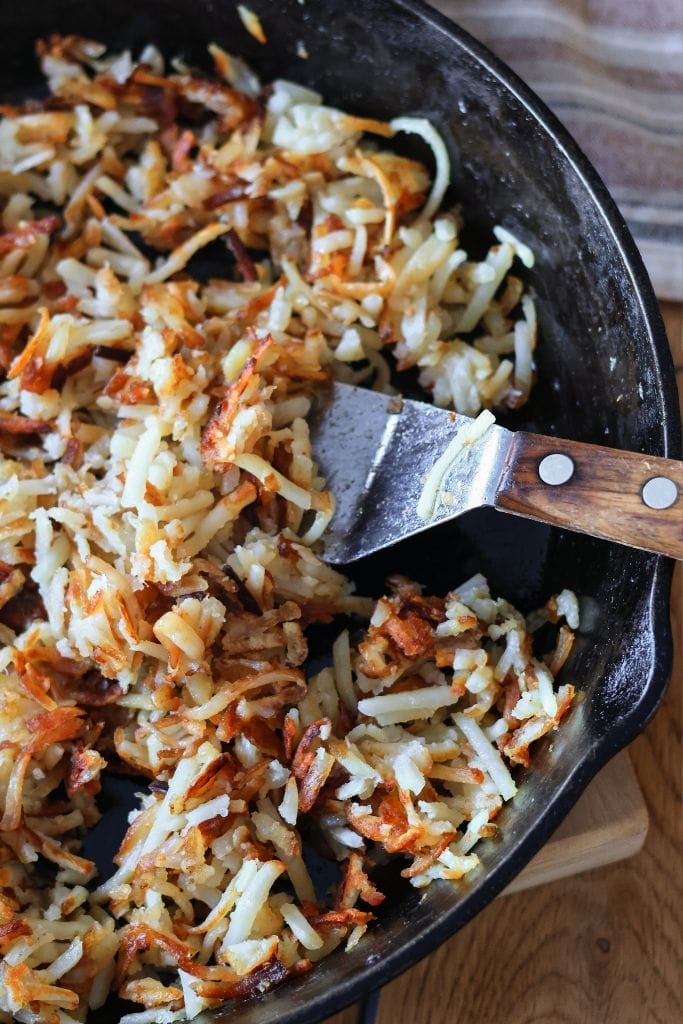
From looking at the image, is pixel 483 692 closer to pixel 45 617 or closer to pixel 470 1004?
pixel 470 1004

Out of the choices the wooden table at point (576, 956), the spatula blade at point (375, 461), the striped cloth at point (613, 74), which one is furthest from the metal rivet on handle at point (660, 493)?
the striped cloth at point (613, 74)

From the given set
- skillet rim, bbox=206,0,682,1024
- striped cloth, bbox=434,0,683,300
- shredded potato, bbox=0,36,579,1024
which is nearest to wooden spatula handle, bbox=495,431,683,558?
skillet rim, bbox=206,0,682,1024

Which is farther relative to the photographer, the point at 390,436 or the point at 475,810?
the point at 390,436

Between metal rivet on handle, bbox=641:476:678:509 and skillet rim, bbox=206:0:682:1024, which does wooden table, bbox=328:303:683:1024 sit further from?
metal rivet on handle, bbox=641:476:678:509

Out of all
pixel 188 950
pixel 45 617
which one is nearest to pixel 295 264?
pixel 45 617

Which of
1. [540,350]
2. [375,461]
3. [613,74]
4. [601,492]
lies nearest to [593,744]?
[601,492]

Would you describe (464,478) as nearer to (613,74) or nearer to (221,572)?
(221,572)

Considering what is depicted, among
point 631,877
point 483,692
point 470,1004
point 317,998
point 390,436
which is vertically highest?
point 390,436
